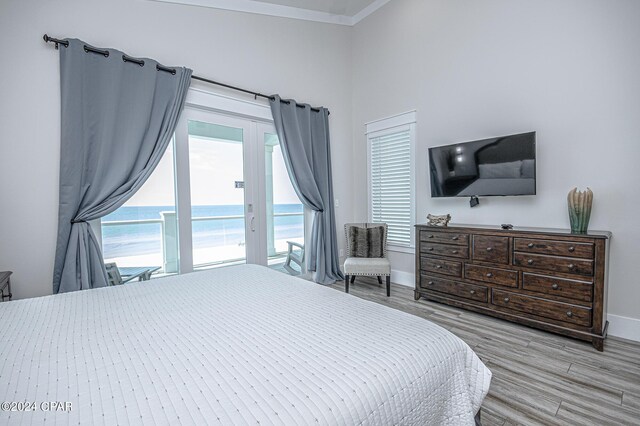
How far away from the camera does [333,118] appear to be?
176 inches

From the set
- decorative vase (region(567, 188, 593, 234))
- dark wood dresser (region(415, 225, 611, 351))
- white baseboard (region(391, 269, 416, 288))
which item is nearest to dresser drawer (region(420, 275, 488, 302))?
dark wood dresser (region(415, 225, 611, 351))

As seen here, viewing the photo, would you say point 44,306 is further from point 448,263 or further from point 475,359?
point 448,263

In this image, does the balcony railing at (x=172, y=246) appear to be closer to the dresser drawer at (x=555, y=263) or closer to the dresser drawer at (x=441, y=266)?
the dresser drawer at (x=441, y=266)

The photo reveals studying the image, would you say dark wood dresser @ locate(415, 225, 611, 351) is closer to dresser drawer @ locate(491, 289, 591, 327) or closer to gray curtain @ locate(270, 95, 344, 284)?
dresser drawer @ locate(491, 289, 591, 327)

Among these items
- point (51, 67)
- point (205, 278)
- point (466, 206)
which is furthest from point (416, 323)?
point (51, 67)

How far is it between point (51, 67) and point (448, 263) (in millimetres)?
4249

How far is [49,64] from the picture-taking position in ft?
7.91

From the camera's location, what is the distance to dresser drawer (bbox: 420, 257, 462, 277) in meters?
3.08

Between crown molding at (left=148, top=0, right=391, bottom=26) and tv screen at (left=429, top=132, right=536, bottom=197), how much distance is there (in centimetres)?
258

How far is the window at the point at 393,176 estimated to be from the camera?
13.0 feet

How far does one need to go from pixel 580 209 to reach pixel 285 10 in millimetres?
4135

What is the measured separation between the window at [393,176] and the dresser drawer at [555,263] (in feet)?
4.80

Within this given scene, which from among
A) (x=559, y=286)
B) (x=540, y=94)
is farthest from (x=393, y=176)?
(x=559, y=286)

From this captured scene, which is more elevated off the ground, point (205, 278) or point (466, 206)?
point (466, 206)
